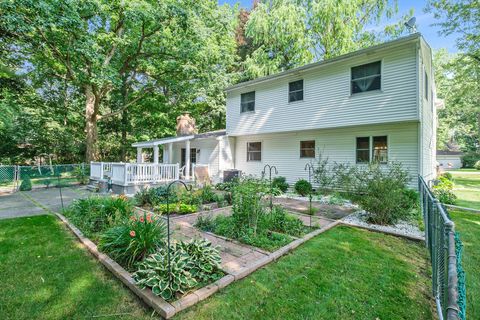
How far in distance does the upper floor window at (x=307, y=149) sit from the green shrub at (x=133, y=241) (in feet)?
29.1

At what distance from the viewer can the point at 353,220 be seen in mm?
6117

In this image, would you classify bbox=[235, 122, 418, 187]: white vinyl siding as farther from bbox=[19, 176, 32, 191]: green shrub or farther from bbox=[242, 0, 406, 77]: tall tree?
bbox=[19, 176, 32, 191]: green shrub

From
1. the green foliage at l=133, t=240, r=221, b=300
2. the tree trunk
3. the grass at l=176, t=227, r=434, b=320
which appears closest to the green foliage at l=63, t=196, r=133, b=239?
the green foliage at l=133, t=240, r=221, b=300

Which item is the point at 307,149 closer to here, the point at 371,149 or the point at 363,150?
the point at 363,150

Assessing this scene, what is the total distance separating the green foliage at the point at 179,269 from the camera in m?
2.70

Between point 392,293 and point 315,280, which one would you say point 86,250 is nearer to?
point 315,280

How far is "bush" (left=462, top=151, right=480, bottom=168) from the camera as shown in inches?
1312

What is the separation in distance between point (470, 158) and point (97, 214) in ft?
154

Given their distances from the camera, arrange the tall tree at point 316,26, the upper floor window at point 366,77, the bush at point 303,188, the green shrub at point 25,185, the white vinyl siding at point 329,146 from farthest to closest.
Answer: the tall tree at point 316,26, the green shrub at point 25,185, the bush at point 303,188, the upper floor window at point 366,77, the white vinyl siding at point 329,146

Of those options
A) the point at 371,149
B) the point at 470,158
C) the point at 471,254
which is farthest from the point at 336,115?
the point at 470,158

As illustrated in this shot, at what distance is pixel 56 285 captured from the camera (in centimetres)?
295

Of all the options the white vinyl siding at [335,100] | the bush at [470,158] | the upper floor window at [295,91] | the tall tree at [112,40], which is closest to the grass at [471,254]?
the white vinyl siding at [335,100]

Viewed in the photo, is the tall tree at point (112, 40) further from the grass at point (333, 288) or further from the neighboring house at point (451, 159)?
the neighboring house at point (451, 159)

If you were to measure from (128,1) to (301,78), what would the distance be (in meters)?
10.1
